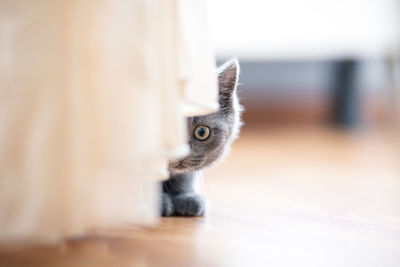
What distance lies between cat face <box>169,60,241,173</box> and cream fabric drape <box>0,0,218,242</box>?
1.24ft

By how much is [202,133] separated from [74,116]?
0.50 m

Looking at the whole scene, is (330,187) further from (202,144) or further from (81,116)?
(81,116)

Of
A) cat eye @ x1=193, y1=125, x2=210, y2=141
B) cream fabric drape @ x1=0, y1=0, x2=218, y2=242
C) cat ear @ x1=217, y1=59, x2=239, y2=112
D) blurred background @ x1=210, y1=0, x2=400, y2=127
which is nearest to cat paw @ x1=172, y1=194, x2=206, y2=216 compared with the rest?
cat eye @ x1=193, y1=125, x2=210, y2=141

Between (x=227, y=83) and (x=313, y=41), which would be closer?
(x=227, y=83)

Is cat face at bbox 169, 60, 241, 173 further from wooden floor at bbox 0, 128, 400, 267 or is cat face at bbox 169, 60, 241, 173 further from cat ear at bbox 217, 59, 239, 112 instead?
wooden floor at bbox 0, 128, 400, 267

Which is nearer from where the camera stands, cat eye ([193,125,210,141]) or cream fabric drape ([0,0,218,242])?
cream fabric drape ([0,0,218,242])

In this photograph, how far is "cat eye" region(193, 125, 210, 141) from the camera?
111 cm

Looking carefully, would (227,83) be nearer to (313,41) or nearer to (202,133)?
(202,133)

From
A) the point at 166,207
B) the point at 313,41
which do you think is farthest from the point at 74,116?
the point at 313,41

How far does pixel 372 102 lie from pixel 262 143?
1553mm

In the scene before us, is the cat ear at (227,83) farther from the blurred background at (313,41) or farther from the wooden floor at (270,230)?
the blurred background at (313,41)

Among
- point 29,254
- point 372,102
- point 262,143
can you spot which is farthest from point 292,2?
point 29,254

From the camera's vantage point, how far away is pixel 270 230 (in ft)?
3.28

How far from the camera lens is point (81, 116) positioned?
2.16 feet
